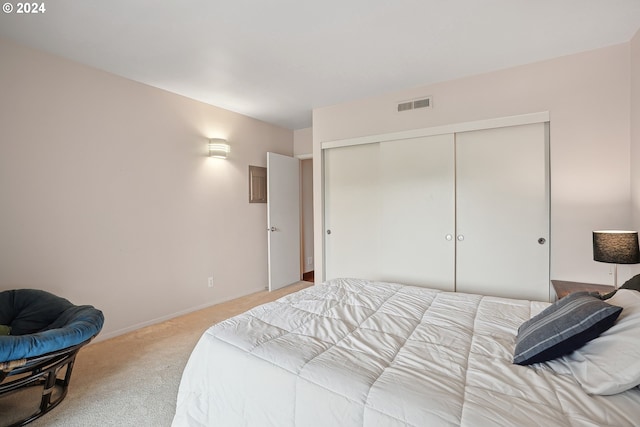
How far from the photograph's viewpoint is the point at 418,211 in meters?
3.20

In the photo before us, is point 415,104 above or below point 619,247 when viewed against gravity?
above

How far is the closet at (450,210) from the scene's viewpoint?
8.88 ft

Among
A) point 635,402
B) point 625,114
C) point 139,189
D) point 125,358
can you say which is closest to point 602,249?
point 625,114

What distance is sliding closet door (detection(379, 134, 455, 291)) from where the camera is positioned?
10.0 ft

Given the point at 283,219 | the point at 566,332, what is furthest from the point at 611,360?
the point at 283,219

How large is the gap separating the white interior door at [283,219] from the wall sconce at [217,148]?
673 mm

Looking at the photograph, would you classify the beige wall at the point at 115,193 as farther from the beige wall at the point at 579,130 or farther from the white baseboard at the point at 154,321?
the beige wall at the point at 579,130

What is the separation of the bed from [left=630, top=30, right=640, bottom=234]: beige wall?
51.0 inches

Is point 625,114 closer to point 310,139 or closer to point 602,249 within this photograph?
point 602,249

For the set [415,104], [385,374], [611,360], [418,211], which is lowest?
[385,374]

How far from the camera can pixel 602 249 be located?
6.72ft

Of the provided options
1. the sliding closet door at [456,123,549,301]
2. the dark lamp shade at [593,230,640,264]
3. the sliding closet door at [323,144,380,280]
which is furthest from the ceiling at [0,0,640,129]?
the dark lamp shade at [593,230,640,264]

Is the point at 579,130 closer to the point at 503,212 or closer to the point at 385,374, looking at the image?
the point at 503,212

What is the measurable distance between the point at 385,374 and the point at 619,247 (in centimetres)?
196
